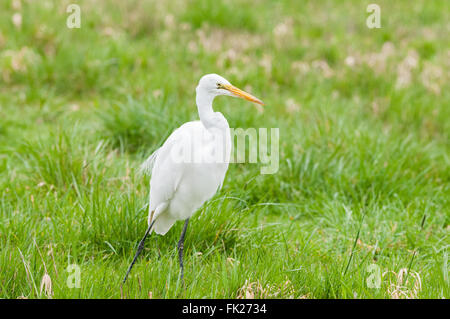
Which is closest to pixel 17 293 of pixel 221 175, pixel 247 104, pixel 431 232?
pixel 221 175

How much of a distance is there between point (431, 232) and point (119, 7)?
5468 millimetres

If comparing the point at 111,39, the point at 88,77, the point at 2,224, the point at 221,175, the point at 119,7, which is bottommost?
the point at 2,224

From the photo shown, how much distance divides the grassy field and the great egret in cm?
29

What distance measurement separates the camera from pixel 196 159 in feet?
8.68

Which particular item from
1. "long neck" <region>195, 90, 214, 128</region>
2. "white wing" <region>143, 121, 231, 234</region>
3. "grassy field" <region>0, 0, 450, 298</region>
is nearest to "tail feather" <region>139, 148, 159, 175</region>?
"grassy field" <region>0, 0, 450, 298</region>

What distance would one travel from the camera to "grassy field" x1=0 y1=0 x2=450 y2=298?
2.75 meters

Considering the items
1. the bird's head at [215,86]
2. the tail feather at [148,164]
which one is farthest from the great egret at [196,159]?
the tail feather at [148,164]

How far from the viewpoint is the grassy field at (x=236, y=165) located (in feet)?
9.04

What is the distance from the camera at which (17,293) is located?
257 centimetres

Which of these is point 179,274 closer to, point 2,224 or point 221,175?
point 221,175

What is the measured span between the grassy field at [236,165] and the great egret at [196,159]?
0.29 metres

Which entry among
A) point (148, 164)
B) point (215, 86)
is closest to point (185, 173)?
point (215, 86)

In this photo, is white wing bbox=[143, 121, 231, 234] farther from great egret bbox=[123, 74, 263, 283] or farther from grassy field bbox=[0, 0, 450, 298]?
grassy field bbox=[0, 0, 450, 298]

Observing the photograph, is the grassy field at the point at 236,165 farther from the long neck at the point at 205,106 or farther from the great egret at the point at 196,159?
the long neck at the point at 205,106
